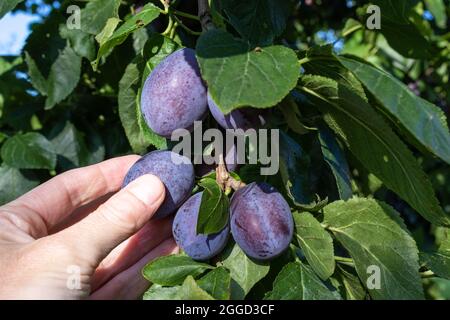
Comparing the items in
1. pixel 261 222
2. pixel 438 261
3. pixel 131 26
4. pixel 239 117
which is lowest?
pixel 438 261

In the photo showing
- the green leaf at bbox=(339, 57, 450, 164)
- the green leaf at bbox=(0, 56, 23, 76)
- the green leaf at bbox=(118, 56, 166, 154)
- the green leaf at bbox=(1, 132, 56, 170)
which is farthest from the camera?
the green leaf at bbox=(0, 56, 23, 76)

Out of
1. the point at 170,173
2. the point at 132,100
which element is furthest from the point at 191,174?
the point at 132,100

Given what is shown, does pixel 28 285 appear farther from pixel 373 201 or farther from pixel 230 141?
pixel 373 201

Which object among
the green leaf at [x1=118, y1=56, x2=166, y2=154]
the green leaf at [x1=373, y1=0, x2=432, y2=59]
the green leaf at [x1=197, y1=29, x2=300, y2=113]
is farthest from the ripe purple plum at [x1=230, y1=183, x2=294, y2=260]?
the green leaf at [x1=373, y1=0, x2=432, y2=59]

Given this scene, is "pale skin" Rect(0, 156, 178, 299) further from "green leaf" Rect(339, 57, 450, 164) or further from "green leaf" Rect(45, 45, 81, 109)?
"green leaf" Rect(339, 57, 450, 164)

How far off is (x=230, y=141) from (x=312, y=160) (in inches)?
13.9

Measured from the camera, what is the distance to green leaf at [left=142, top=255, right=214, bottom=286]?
2.93 feet

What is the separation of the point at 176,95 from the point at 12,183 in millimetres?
938

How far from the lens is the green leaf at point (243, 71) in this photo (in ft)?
2.33

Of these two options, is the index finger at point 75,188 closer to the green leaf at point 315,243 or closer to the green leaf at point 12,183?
the green leaf at point 12,183

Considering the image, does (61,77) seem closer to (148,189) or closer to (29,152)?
(29,152)

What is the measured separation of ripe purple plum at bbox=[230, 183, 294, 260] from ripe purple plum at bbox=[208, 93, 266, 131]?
0.41ft

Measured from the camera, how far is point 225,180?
0.96 metres

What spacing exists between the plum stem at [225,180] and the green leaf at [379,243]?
184mm
